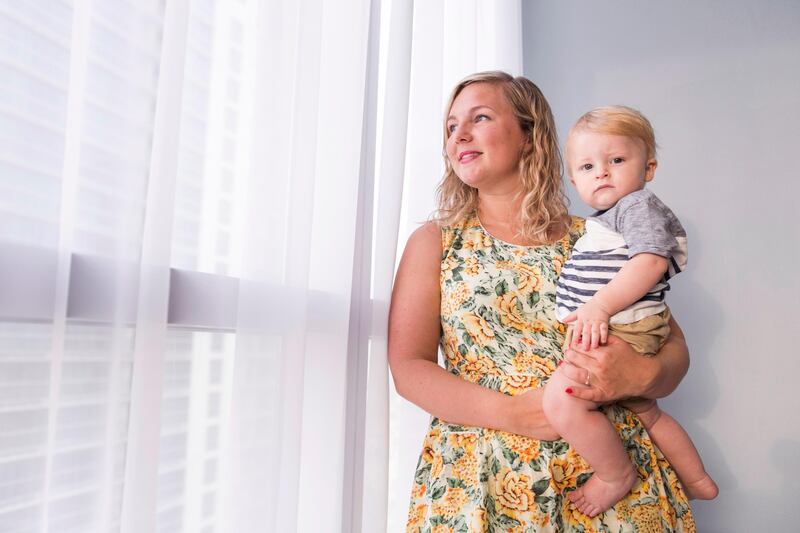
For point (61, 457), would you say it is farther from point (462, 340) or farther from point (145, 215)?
point (462, 340)

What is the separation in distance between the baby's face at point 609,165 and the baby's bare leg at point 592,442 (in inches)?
15.8

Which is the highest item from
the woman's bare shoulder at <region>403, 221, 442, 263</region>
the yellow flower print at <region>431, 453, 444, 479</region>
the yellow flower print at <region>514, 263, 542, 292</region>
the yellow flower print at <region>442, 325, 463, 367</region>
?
the woman's bare shoulder at <region>403, 221, 442, 263</region>

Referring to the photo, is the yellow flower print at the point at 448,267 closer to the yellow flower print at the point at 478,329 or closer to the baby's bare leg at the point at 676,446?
the yellow flower print at the point at 478,329

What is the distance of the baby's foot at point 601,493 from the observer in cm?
120

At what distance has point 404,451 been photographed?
A: 1548mm

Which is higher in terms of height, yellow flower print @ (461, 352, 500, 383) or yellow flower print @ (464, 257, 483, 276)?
yellow flower print @ (464, 257, 483, 276)

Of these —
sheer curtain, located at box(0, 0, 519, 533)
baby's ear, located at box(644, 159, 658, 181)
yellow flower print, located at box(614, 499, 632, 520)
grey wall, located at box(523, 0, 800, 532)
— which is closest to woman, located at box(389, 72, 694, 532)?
yellow flower print, located at box(614, 499, 632, 520)

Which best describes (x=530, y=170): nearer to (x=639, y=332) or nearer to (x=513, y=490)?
(x=639, y=332)

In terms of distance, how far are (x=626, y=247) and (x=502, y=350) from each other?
13.2 inches

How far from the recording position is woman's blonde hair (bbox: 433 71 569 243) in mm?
1560

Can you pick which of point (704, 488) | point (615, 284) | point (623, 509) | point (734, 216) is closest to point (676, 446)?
point (704, 488)

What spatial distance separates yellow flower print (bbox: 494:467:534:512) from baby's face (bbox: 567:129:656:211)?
60cm

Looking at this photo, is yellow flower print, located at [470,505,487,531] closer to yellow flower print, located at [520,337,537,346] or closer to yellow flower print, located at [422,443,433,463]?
yellow flower print, located at [422,443,433,463]

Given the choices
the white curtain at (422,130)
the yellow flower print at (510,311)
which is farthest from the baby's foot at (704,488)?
the white curtain at (422,130)
